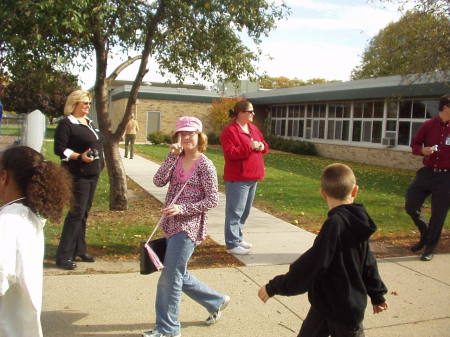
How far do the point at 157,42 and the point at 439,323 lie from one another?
653cm

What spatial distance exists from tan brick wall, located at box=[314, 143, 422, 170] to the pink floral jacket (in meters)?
19.9

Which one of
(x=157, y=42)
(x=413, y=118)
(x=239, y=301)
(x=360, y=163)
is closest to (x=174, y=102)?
(x=360, y=163)

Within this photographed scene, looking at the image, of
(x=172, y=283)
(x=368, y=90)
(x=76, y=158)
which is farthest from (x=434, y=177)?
(x=368, y=90)

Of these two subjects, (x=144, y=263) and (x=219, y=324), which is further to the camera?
(x=219, y=324)

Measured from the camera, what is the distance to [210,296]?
4.08m

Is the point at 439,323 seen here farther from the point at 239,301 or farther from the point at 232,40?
the point at 232,40

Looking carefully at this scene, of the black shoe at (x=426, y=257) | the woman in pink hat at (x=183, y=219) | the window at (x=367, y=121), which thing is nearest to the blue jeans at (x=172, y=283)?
the woman in pink hat at (x=183, y=219)

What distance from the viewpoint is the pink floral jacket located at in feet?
12.5

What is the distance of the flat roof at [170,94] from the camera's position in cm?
3758

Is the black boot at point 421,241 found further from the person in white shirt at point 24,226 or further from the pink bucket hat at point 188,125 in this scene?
the person in white shirt at point 24,226

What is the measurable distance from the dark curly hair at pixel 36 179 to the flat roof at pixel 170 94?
34991mm

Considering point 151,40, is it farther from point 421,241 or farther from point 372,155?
point 372,155

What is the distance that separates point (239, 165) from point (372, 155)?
68.2 ft

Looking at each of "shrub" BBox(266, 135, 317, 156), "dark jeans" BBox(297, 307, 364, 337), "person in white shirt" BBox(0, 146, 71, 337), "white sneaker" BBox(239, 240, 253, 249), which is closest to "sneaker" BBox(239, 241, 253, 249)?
"white sneaker" BBox(239, 240, 253, 249)
